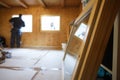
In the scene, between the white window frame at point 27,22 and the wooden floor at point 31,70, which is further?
the white window frame at point 27,22

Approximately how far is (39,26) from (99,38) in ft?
26.0

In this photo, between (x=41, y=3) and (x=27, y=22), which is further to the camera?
(x=27, y=22)

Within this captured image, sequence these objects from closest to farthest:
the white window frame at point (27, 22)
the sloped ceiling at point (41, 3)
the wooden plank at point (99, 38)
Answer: the wooden plank at point (99, 38)
the sloped ceiling at point (41, 3)
the white window frame at point (27, 22)

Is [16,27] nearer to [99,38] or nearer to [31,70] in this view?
[31,70]

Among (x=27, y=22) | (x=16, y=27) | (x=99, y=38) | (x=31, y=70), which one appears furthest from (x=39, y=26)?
(x=99, y=38)

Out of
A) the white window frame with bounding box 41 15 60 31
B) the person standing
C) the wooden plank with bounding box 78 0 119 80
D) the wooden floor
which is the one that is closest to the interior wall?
the white window frame with bounding box 41 15 60 31

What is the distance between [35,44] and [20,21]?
1578 mm

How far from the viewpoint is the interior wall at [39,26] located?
848 cm

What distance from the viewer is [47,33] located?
853 centimetres

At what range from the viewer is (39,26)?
337 inches

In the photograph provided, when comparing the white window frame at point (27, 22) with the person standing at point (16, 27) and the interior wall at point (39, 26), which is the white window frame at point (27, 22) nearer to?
the interior wall at point (39, 26)

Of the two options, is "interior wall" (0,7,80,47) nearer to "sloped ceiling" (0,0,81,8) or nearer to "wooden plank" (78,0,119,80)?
"sloped ceiling" (0,0,81,8)

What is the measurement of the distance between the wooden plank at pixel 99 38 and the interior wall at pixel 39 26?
25.0 feet

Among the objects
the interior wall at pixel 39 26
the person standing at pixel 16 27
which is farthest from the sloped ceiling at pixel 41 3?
the person standing at pixel 16 27
